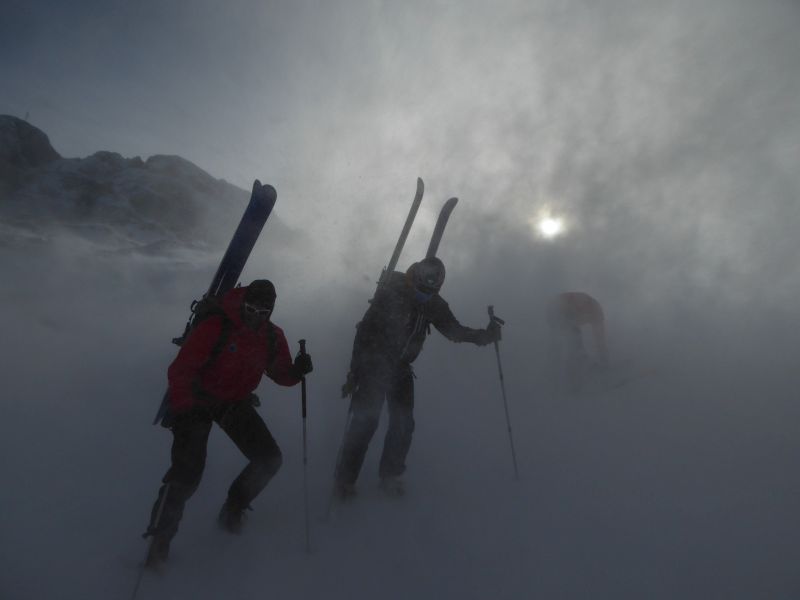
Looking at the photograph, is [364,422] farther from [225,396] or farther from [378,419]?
[225,396]

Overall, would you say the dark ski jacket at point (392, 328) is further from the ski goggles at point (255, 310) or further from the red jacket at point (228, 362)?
the ski goggles at point (255, 310)

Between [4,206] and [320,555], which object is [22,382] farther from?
[4,206]

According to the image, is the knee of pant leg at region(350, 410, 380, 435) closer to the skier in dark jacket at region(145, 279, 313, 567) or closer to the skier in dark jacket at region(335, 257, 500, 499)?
the skier in dark jacket at region(335, 257, 500, 499)

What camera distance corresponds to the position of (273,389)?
6.56 meters

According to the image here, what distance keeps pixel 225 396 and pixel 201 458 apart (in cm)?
45

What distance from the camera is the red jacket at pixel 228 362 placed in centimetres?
262

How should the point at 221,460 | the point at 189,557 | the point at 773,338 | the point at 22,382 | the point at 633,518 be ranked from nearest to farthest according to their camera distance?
the point at 189,557 → the point at 633,518 → the point at 221,460 → the point at 22,382 → the point at 773,338

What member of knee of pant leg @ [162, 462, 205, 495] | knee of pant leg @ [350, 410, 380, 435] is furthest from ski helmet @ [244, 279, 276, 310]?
knee of pant leg @ [350, 410, 380, 435]

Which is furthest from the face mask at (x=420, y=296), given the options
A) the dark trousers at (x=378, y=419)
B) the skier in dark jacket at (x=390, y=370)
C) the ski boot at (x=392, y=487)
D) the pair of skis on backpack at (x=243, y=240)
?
the ski boot at (x=392, y=487)

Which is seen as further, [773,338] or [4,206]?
[4,206]

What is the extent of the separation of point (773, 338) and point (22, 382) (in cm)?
1274

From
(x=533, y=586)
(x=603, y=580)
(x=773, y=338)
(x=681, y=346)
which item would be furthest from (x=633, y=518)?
(x=773, y=338)

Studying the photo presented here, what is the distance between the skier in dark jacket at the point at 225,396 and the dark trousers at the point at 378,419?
71 centimetres

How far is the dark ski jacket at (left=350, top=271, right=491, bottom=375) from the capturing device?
3.80 m
